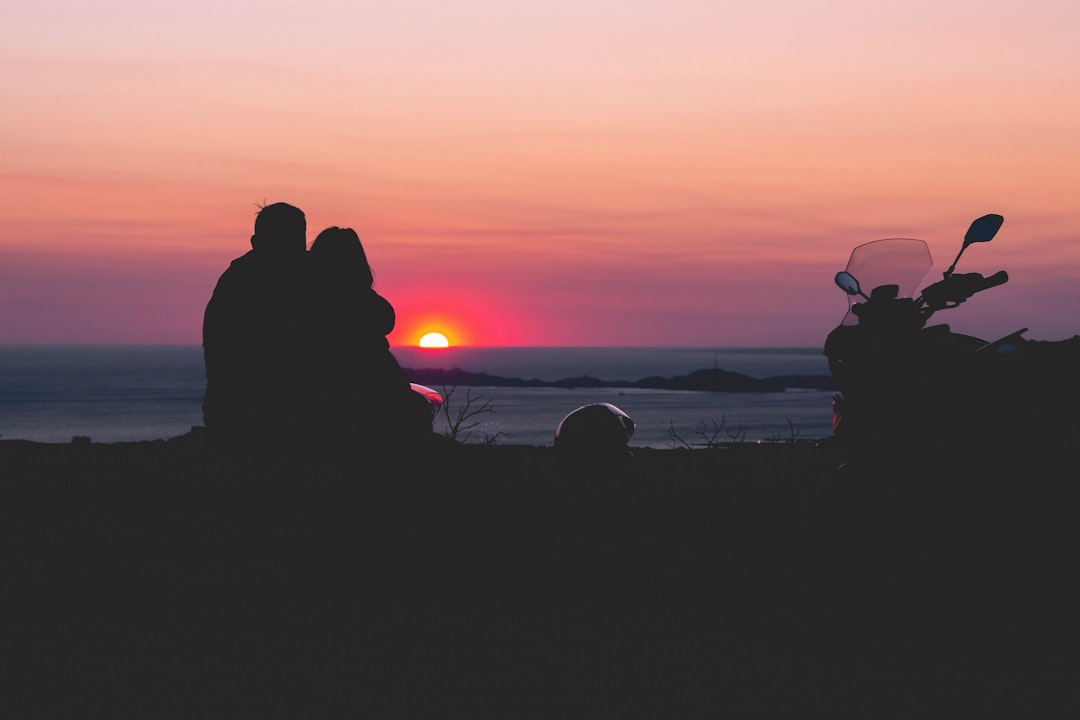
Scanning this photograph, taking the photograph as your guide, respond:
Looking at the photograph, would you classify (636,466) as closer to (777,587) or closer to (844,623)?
(777,587)

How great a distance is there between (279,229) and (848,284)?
4.12 metres

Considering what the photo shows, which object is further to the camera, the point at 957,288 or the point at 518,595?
the point at 957,288

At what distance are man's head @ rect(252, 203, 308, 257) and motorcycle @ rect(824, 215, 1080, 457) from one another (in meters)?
3.98

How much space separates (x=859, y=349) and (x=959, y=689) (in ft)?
11.9

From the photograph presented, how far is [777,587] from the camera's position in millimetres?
7320

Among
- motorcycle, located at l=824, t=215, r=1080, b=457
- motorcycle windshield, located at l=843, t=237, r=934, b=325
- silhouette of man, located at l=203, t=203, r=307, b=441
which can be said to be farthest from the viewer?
motorcycle windshield, located at l=843, t=237, r=934, b=325

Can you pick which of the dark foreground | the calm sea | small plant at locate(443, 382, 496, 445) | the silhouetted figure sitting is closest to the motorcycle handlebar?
the dark foreground

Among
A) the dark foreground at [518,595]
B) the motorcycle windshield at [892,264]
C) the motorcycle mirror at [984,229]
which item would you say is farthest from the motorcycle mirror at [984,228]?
the dark foreground at [518,595]

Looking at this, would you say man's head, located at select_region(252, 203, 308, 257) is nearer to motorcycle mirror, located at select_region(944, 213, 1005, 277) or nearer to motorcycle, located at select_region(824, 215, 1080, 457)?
motorcycle, located at select_region(824, 215, 1080, 457)

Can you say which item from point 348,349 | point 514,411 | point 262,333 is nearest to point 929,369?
point 348,349

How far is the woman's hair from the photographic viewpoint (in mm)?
8016

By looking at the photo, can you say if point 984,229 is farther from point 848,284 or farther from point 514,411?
point 514,411

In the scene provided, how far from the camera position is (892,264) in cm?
873

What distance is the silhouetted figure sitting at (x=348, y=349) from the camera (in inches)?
315
